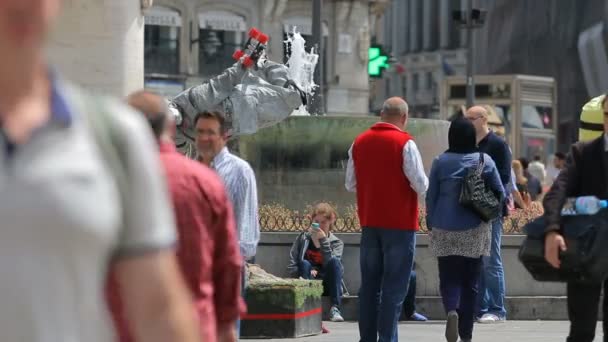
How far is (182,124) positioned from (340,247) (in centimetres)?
165

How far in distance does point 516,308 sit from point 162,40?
47968mm

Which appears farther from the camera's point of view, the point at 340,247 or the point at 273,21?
the point at 273,21

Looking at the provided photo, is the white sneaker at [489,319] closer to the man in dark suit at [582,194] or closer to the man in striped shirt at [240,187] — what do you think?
the man in striped shirt at [240,187]

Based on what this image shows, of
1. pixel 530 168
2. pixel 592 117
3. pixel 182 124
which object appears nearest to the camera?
pixel 592 117

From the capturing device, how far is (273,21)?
64.6 m

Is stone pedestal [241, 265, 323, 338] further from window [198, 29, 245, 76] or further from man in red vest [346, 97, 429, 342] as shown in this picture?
window [198, 29, 245, 76]

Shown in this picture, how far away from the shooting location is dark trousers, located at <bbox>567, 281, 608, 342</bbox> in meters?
7.93

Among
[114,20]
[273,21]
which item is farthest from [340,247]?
[273,21]

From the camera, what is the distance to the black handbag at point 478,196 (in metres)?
11.2

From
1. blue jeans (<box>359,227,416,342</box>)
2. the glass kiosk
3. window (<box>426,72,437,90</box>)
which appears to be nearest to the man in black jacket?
blue jeans (<box>359,227,416,342</box>)

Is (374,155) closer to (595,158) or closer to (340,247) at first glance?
(595,158)

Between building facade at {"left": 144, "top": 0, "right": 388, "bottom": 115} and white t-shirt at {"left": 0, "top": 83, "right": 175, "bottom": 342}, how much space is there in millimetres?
57355

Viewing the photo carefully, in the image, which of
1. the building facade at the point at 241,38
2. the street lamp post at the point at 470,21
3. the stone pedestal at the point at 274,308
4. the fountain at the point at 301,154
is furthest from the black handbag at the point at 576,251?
the building facade at the point at 241,38

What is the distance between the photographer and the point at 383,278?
426 inches
